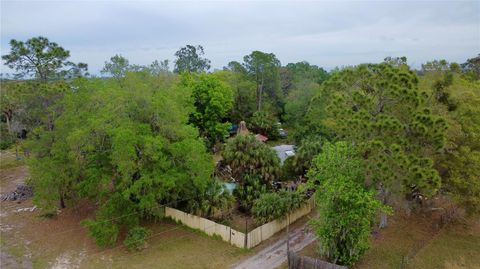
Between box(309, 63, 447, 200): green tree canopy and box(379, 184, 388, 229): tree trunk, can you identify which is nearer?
box(309, 63, 447, 200): green tree canopy

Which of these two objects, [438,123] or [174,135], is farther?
[174,135]

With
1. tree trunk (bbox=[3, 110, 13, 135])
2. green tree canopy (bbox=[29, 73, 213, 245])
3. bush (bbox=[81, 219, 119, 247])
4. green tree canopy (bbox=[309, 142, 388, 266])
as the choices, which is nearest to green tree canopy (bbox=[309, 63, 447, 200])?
green tree canopy (bbox=[309, 142, 388, 266])

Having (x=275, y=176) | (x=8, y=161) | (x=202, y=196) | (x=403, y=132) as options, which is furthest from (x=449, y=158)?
(x=8, y=161)

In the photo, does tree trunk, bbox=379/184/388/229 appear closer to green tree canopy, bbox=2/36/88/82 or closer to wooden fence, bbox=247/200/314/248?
wooden fence, bbox=247/200/314/248

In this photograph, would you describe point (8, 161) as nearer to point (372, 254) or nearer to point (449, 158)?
point (372, 254)

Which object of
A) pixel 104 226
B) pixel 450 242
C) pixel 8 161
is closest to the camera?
pixel 104 226
